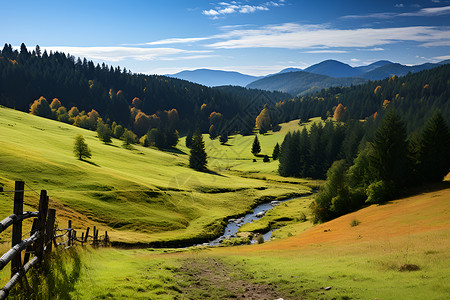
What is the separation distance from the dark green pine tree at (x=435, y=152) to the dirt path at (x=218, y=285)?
185 feet

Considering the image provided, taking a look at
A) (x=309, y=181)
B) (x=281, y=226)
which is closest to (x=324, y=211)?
(x=281, y=226)

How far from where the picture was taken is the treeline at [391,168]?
194 ft

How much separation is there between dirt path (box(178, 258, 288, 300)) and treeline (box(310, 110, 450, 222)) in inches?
1637

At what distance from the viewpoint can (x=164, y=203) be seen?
67.9 meters

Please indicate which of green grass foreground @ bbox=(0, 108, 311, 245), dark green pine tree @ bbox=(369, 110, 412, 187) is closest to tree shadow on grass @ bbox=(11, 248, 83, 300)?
green grass foreground @ bbox=(0, 108, 311, 245)

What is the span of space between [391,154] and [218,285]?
53355 mm

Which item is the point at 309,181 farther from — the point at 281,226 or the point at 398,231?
the point at 398,231

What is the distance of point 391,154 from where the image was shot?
59.6 metres

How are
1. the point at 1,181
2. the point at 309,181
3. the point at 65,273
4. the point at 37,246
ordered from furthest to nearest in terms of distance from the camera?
1. the point at 309,181
2. the point at 1,181
3. the point at 65,273
4. the point at 37,246

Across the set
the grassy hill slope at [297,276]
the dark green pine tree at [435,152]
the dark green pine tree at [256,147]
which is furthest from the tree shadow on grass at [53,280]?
the dark green pine tree at [256,147]

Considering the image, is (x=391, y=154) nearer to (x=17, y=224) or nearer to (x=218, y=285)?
(x=218, y=285)

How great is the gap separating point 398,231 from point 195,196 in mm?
54274

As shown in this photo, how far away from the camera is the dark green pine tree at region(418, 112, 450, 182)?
61344 mm

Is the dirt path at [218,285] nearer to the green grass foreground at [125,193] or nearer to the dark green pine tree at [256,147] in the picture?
the green grass foreground at [125,193]
